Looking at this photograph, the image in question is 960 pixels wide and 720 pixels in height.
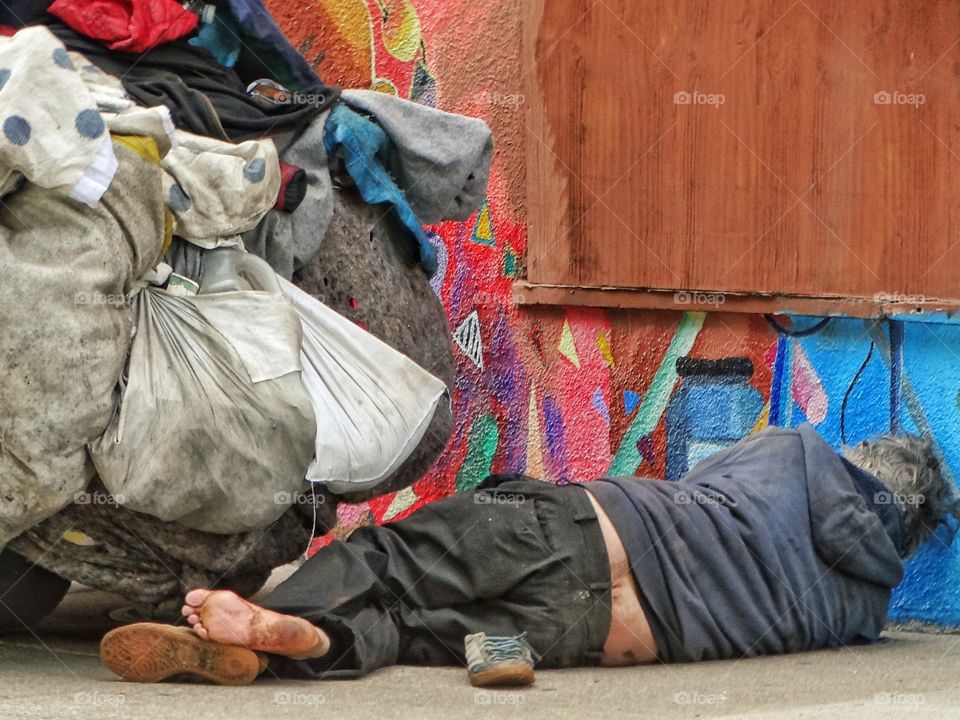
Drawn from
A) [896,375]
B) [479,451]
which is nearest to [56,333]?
[479,451]

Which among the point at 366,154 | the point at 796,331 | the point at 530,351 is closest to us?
the point at 366,154

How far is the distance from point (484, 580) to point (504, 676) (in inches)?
12.7

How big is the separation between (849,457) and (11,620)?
2280mm

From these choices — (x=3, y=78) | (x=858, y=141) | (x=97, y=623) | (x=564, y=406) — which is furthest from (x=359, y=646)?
(x=858, y=141)

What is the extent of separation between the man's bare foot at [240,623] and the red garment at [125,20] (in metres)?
1.37

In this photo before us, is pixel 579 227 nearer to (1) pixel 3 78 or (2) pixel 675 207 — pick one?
(2) pixel 675 207

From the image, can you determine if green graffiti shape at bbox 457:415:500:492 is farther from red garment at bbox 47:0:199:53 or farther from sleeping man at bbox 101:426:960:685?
red garment at bbox 47:0:199:53

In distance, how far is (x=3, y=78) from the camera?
2.92 meters

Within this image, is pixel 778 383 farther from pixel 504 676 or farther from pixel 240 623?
pixel 240 623

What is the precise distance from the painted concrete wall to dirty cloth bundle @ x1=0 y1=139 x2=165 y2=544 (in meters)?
1.87

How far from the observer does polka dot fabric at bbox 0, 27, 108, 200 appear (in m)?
2.88

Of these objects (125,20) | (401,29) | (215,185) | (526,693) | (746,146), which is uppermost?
(401,29)

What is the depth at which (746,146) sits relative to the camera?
4484 millimetres

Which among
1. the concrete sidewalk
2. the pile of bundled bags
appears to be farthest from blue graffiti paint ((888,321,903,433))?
the pile of bundled bags
